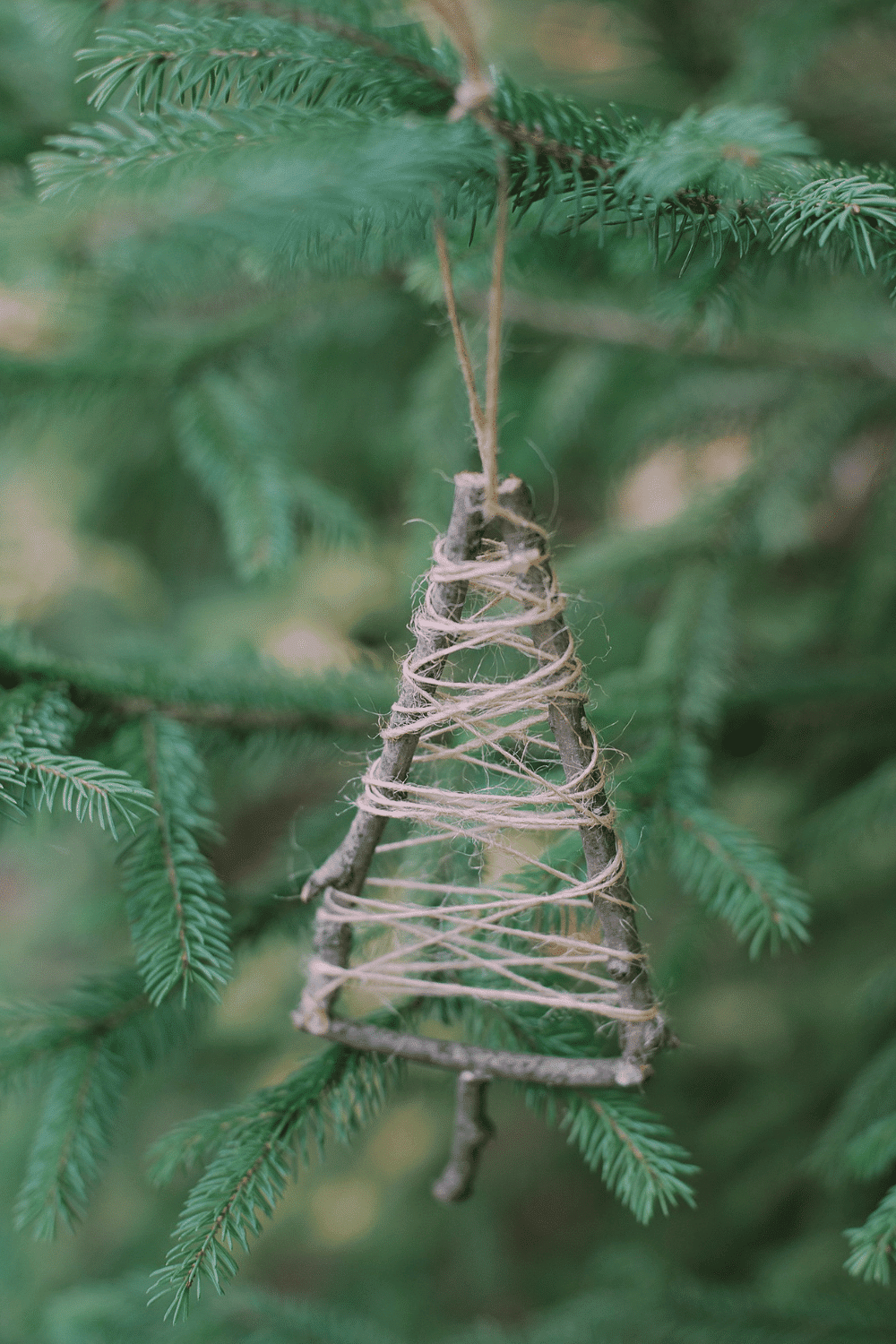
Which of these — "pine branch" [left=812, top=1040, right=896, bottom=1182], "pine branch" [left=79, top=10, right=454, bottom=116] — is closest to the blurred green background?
"pine branch" [left=812, top=1040, right=896, bottom=1182]

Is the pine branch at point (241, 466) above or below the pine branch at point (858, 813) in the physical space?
above

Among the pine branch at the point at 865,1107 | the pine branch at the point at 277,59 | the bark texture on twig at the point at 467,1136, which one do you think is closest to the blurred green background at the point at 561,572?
the pine branch at the point at 865,1107

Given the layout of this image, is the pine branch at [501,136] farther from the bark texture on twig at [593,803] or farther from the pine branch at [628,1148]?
the pine branch at [628,1148]

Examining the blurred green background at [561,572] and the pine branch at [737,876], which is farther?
the blurred green background at [561,572]

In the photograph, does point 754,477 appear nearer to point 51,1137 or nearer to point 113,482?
point 51,1137

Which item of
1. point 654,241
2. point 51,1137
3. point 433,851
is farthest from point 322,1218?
point 654,241

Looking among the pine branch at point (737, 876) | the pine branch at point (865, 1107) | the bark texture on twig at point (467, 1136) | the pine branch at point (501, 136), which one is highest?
the pine branch at point (501, 136)

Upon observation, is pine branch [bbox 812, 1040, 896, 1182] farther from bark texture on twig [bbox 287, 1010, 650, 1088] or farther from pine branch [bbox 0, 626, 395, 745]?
pine branch [bbox 0, 626, 395, 745]
